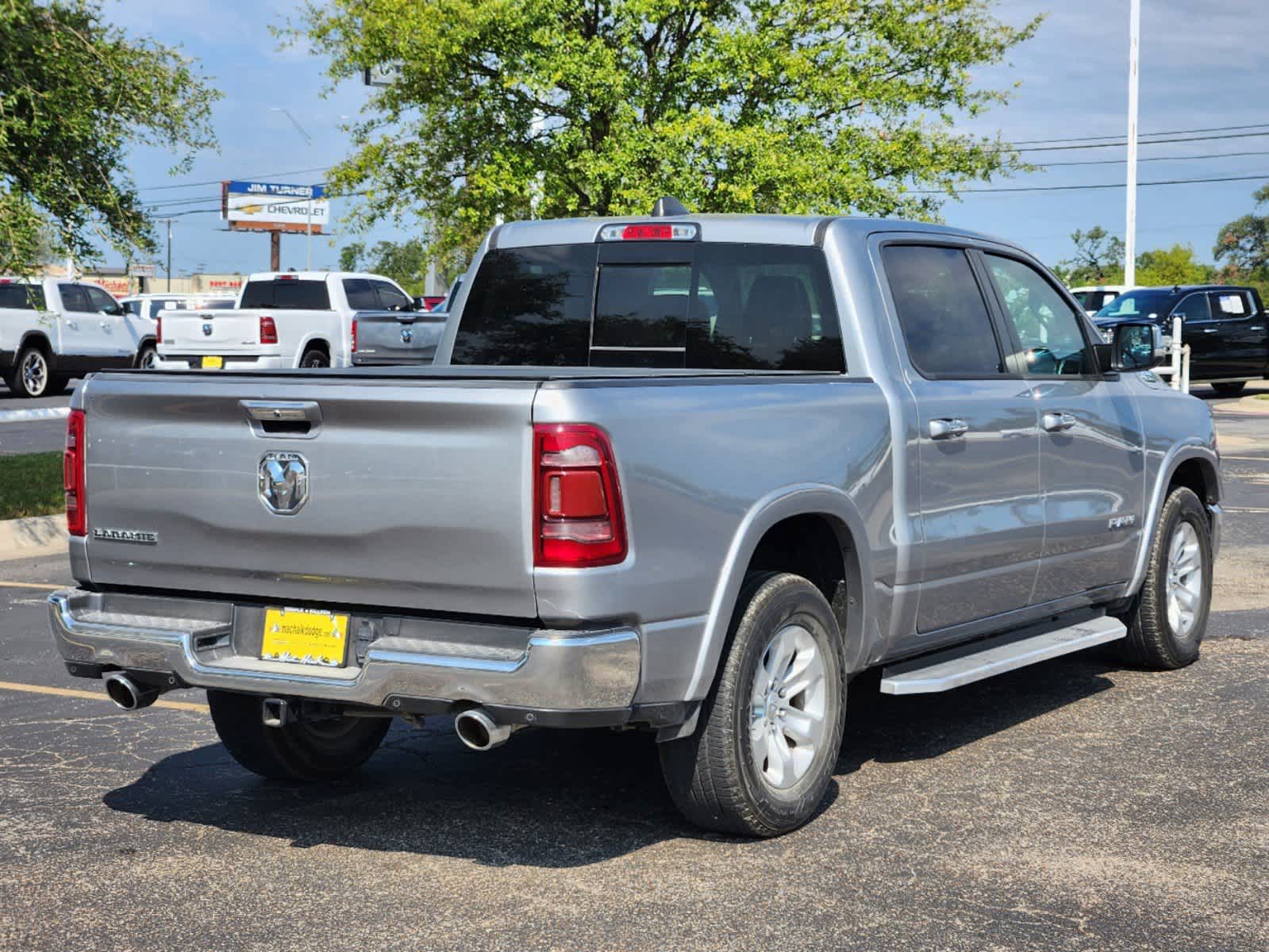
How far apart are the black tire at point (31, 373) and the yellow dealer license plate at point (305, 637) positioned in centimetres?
2500

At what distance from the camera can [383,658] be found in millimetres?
4574

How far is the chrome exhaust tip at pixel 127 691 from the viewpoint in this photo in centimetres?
506

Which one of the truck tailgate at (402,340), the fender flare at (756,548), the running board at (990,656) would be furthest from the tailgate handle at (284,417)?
the truck tailgate at (402,340)

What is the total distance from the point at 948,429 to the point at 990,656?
3.17 feet

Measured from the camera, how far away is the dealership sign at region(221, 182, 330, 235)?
386 ft

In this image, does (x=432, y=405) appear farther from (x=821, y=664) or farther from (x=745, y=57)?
(x=745, y=57)

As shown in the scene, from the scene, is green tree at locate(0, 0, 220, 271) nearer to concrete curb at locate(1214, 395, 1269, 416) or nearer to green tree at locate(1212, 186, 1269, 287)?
concrete curb at locate(1214, 395, 1269, 416)

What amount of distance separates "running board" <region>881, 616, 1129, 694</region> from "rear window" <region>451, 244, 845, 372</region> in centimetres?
113

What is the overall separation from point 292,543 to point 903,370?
2.30 metres

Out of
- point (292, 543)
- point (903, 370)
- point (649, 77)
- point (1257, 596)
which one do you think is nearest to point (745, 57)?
point (649, 77)

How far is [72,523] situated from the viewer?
17.3 feet

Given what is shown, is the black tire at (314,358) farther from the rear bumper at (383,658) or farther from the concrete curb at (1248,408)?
the rear bumper at (383,658)

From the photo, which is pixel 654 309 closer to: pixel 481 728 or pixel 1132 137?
pixel 481 728

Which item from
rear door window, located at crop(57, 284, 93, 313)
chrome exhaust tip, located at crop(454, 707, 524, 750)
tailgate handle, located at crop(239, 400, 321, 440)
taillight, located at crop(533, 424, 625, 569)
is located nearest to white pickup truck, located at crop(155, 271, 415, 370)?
rear door window, located at crop(57, 284, 93, 313)
